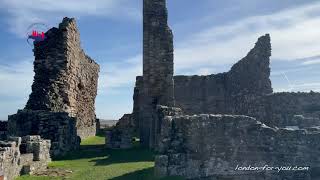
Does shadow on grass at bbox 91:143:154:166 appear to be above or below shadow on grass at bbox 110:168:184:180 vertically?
above

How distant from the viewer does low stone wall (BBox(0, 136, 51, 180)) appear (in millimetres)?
14802

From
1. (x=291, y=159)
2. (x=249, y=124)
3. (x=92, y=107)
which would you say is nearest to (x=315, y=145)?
(x=291, y=159)

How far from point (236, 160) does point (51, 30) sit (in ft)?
45.7

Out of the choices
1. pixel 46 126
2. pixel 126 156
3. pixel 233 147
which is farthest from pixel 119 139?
pixel 233 147

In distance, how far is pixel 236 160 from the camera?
52.8 feet

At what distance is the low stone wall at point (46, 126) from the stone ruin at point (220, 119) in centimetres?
264

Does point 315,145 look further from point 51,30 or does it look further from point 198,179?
point 51,30

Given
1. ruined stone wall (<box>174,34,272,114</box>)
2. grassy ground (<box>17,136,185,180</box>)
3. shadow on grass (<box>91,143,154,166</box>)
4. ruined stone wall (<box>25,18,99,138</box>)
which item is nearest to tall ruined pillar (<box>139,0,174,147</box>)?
grassy ground (<box>17,136,185,180</box>)

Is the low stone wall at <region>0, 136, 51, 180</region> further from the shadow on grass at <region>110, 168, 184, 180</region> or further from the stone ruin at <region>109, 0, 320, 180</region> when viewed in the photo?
the stone ruin at <region>109, 0, 320, 180</region>

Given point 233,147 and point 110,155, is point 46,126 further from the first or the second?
point 233,147

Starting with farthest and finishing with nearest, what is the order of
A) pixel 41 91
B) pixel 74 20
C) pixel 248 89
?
1. pixel 248 89
2. pixel 74 20
3. pixel 41 91

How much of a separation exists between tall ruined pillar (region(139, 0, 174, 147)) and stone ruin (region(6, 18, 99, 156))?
4.31 metres

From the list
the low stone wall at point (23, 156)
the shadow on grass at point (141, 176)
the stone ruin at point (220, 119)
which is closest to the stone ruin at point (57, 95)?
the low stone wall at point (23, 156)

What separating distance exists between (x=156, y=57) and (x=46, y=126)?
308 inches
